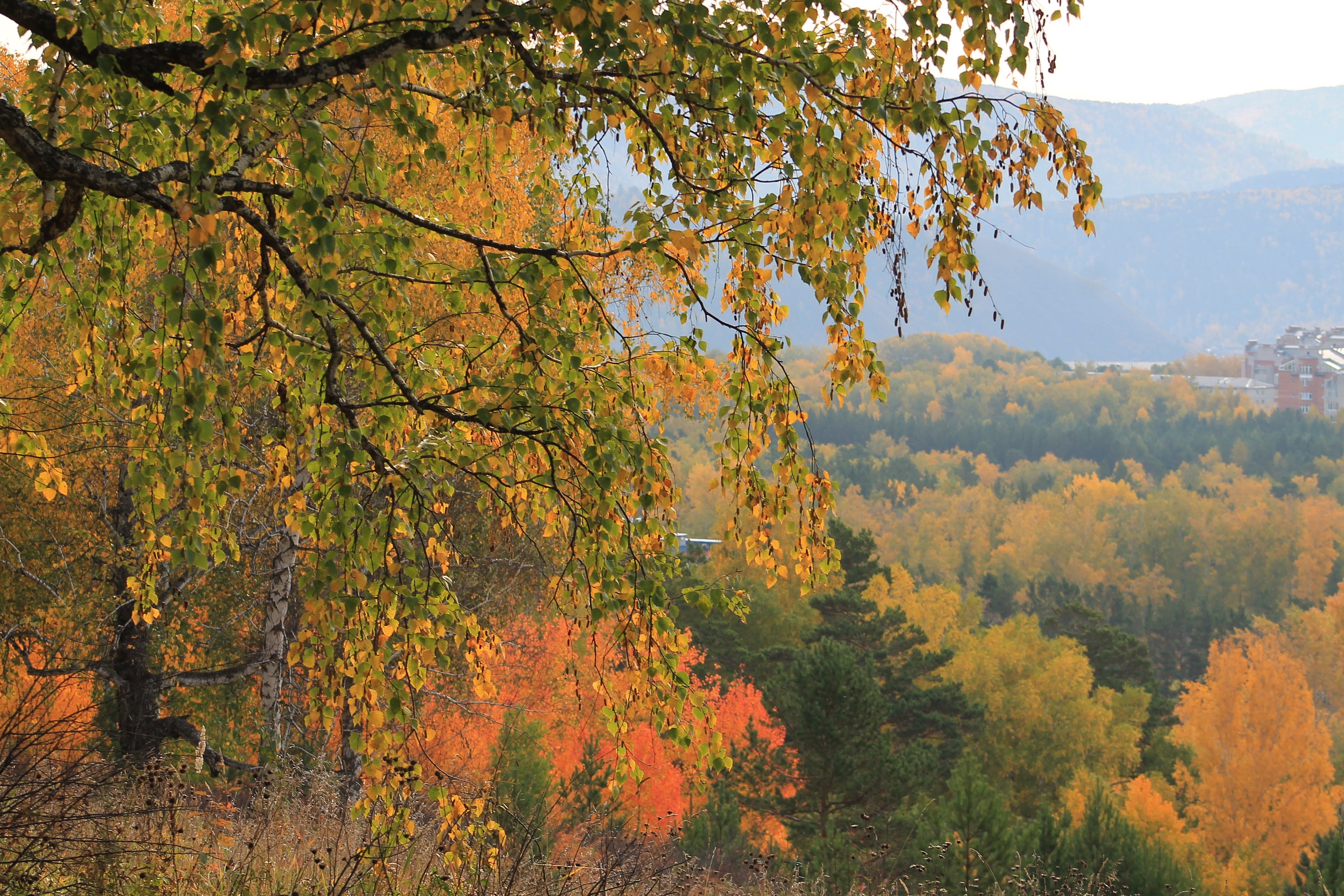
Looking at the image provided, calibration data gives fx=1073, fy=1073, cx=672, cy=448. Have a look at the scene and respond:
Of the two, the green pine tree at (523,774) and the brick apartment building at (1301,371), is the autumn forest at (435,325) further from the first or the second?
the brick apartment building at (1301,371)

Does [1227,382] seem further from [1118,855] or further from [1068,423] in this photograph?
[1118,855]

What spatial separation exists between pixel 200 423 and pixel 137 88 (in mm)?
1945

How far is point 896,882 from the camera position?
5984 mm

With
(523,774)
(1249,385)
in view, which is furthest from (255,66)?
(1249,385)

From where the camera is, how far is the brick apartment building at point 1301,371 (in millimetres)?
143625

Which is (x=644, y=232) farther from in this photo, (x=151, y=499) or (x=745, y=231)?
(x=151, y=499)

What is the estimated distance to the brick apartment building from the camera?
144 meters

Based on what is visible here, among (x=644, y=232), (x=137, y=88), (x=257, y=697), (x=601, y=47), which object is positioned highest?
(x=137, y=88)

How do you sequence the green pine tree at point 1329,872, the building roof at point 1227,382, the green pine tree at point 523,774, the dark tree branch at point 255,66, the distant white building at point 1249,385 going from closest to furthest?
1. the dark tree branch at point 255,66
2. the green pine tree at point 523,774
3. the green pine tree at point 1329,872
4. the building roof at point 1227,382
5. the distant white building at point 1249,385

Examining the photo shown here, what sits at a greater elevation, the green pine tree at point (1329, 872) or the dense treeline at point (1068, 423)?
the dense treeline at point (1068, 423)

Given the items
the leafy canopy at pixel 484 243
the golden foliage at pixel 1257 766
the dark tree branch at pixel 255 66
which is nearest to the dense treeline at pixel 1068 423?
the golden foliage at pixel 1257 766

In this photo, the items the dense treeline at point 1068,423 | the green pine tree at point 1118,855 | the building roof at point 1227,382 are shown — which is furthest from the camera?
the building roof at point 1227,382

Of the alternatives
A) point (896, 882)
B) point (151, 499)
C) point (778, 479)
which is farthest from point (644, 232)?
point (896, 882)

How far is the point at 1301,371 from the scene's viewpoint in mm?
143625
